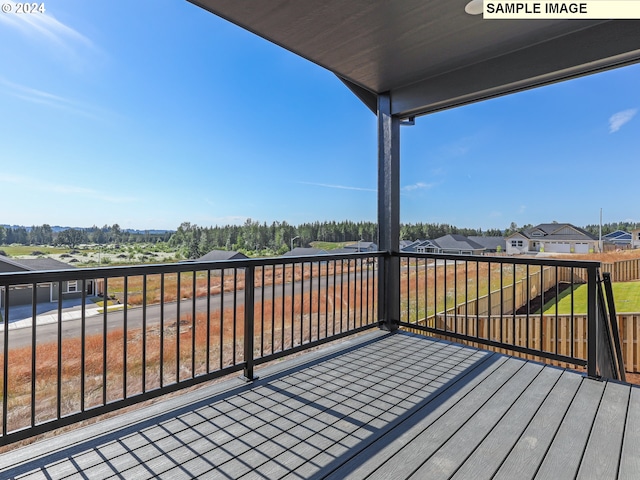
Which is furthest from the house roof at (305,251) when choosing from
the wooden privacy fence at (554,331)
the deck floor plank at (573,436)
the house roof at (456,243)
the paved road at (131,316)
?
the deck floor plank at (573,436)

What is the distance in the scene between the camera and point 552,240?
3.20 metres

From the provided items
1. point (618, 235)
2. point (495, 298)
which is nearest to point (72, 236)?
point (495, 298)

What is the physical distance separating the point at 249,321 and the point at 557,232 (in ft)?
10.2

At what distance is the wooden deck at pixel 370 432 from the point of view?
1486 millimetres

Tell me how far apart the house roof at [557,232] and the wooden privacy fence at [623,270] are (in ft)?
1.09

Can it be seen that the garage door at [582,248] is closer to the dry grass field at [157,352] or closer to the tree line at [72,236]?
the dry grass field at [157,352]

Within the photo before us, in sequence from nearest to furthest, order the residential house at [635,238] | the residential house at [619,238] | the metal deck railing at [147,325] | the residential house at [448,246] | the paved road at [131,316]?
the metal deck railing at [147,325]
the paved road at [131,316]
the residential house at [635,238]
the residential house at [619,238]
the residential house at [448,246]

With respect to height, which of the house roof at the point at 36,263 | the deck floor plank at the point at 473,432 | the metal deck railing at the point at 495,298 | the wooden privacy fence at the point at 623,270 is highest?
the house roof at the point at 36,263

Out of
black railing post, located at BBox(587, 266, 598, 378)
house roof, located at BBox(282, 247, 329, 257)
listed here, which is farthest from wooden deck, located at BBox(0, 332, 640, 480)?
house roof, located at BBox(282, 247, 329, 257)

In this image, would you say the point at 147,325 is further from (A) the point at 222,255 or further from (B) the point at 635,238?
(B) the point at 635,238

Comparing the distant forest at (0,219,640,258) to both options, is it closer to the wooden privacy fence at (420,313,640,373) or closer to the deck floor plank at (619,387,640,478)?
the wooden privacy fence at (420,313,640,373)

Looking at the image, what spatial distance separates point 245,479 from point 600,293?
2.83 m

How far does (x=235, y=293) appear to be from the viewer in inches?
99.0

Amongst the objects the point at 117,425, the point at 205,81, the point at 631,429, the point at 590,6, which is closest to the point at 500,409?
the point at 631,429
